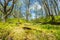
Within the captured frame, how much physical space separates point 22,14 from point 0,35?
53.0m

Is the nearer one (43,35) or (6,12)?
(43,35)

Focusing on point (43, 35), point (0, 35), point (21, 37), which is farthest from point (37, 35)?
point (0, 35)

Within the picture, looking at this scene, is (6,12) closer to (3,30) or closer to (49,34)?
(3,30)

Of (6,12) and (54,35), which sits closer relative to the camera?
(54,35)

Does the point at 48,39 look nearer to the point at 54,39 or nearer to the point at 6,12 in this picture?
the point at 54,39

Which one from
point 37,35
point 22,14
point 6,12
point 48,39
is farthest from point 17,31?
point 22,14

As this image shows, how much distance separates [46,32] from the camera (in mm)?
6027

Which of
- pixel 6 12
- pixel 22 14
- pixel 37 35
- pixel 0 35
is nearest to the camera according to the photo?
pixel 37 35

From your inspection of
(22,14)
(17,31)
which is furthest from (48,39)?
(22,14)

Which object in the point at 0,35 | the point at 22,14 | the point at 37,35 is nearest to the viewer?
the point at 37,35

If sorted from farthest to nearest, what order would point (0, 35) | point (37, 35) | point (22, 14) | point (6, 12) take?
point (22, 14) < point (6, 12) < point (0, 35) < point (37, 35)

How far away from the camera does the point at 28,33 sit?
5.94 meters

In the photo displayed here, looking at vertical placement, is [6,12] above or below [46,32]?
above

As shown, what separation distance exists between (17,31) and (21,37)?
14.9 inches
